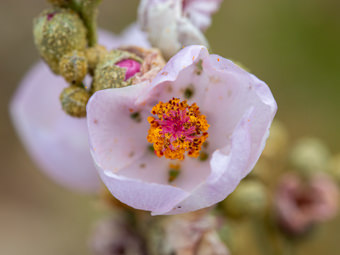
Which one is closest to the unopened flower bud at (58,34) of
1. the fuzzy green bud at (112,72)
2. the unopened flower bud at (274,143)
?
the fuzzy green bud at (112,72)

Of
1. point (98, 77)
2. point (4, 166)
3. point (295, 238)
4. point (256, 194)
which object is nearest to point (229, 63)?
point (98, 77)

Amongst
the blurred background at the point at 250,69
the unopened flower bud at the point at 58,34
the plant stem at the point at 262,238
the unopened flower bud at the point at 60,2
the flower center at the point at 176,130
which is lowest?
the blurred background at the point at 250,69

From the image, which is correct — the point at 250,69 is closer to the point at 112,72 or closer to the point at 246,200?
the point at 246,200

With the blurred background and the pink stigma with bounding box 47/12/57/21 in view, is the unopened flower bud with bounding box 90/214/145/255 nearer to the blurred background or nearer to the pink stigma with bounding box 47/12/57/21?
the pink stigma with bounding box 47/12/57/21

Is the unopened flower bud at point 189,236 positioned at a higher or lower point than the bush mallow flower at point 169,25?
lower

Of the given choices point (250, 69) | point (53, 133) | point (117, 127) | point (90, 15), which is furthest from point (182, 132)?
point (250, 69)

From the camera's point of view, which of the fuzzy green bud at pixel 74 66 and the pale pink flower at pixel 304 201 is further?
the pale pink flower at pixel 304 201

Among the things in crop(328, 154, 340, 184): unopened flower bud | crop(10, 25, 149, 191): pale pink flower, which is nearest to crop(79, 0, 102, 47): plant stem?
→ crop(10, 25, 149, 191): pale pink flower

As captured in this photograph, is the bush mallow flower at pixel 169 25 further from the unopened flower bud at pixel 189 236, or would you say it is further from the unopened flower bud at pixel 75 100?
the unopened flower bud at pixel 189 236
